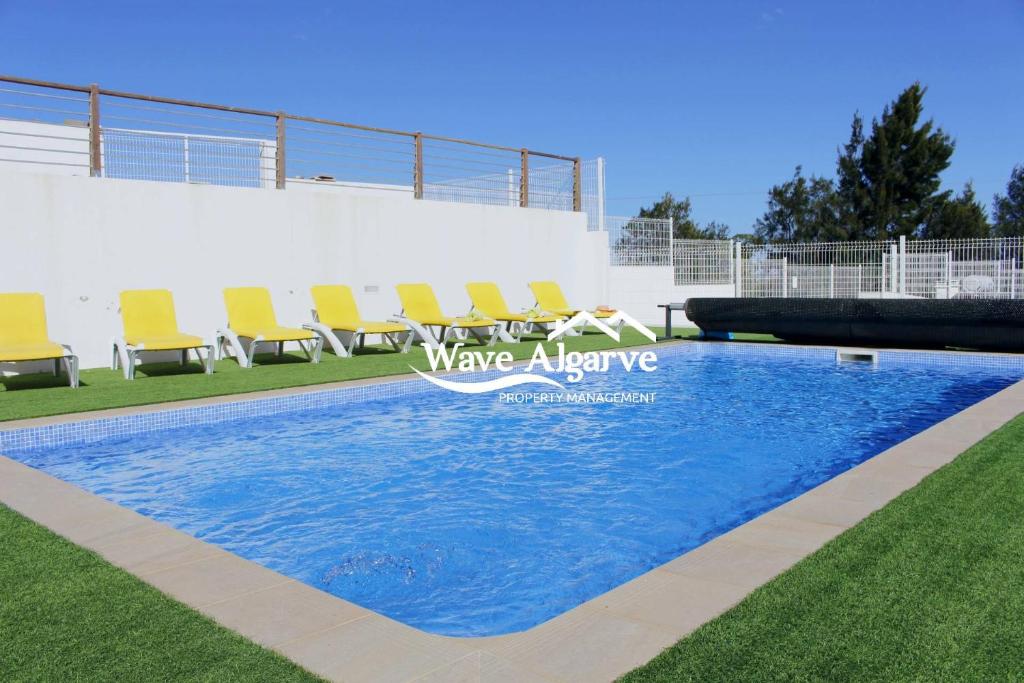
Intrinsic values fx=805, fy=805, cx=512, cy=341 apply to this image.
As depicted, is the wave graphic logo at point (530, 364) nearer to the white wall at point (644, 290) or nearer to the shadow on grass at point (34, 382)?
the shadow on grass at point (34, 382)

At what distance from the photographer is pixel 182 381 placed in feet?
30.3

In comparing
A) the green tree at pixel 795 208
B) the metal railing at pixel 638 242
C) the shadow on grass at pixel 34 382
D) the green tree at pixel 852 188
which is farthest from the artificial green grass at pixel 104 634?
the green tree at pixel 795 208

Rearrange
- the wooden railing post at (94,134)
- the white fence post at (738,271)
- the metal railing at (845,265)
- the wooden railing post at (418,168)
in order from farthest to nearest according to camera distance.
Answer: the white fence post at (738,271) < the metal railing at (845,265) < the wooden railing post at (418,168) < the wooden railing post at (94,134)

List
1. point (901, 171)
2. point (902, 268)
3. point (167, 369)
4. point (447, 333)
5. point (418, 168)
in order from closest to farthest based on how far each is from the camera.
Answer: point (167, 369)
point (418, 168)
point (447, 333)
point (902, 268)
point (901, 171)

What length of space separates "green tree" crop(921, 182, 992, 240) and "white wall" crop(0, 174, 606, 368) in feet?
126

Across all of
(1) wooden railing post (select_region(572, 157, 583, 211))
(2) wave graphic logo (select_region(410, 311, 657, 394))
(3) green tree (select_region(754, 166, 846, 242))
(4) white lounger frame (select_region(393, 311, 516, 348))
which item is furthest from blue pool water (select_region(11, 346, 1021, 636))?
(3) green tree (select_region(754, 166, 846, 242))

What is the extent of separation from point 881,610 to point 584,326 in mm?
12988

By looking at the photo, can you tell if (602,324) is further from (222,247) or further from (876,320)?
(222,247)

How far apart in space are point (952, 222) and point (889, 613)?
1961 inches

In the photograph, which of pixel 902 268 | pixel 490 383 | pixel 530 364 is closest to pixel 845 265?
pixel 902 268

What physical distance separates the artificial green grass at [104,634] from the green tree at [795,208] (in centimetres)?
5699

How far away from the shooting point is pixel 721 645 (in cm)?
252

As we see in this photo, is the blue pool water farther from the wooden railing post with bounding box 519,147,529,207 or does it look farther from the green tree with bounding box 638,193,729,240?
the green tree with bounding box 638,193,729,240

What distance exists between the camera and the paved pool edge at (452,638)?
2477 mm
